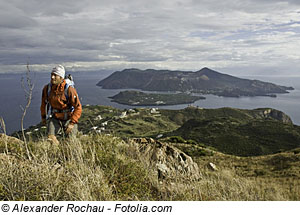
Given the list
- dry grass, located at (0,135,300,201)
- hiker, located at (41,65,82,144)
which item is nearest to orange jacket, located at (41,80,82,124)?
hiker, located at (41,65,82,144)

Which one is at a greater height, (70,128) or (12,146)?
(70,128)

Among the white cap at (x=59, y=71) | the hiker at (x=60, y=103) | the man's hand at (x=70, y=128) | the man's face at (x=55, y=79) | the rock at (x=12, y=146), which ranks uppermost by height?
the white cap at (x=59, y=71)

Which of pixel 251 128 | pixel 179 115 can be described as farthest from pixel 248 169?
pixel 179 115

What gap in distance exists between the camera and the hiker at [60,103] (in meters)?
5.33

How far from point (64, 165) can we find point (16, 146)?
173 cm

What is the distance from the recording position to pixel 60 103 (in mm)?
5391

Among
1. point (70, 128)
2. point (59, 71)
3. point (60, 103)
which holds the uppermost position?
point (59, 71)

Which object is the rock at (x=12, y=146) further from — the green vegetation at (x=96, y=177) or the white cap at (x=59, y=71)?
the white cap at (x=59, y=71)

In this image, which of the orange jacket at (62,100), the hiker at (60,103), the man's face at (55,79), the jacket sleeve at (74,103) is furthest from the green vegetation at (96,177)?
the man's face at (55,79)

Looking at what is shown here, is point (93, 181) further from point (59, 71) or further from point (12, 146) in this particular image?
point (59, 71)

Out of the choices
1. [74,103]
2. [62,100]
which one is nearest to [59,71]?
[62,100]

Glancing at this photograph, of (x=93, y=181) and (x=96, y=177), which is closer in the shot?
(x=93, y=181)

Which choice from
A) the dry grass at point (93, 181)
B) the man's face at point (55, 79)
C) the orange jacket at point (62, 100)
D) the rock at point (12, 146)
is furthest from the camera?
the orange jacket at point (62, 100)

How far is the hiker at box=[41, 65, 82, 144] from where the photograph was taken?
5328 mm
